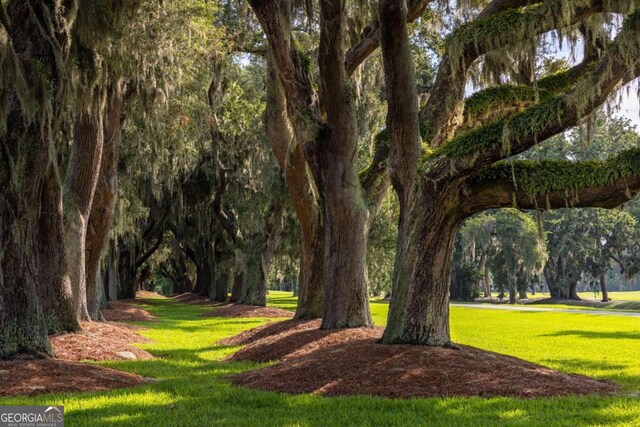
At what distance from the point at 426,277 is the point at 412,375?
185 centimetres

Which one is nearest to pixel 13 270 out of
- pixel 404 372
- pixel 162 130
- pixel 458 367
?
pixel 404 372

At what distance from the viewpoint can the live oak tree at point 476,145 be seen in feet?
27.0

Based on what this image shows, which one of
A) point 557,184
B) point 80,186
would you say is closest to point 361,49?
point 557,184

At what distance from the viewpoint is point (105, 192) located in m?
16.2

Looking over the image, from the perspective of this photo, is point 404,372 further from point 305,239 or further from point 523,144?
point 305,239

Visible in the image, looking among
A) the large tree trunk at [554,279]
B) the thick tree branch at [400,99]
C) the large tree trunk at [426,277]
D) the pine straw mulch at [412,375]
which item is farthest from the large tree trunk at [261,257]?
the large tree trunk at [554,279]

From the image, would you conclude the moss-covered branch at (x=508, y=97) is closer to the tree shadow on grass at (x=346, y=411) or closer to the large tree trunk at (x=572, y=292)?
the tree shadow on grass at (x=346, y=411)

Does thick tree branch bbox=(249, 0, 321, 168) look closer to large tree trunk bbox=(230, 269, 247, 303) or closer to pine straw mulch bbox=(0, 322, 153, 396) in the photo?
pine straw mulch bbox=(0, 322, 153, 396)

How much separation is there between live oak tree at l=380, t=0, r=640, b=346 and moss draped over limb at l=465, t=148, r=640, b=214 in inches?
0.5

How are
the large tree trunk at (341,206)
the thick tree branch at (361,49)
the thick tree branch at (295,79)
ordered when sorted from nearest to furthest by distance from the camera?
the thick tree branch at (295,79), the large tree trunk at (341,206), the thick tree branch at (361,49)

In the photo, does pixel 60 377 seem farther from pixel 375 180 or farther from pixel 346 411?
pixel 375 180

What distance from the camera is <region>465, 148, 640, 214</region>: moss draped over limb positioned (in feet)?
26.8

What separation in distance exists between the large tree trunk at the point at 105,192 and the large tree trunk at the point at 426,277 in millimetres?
9157

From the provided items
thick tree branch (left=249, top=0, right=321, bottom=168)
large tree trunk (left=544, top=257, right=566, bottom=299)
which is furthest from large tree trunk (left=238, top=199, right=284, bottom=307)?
large tree trunk (left=544, top=257, right=566, bottom=299)
